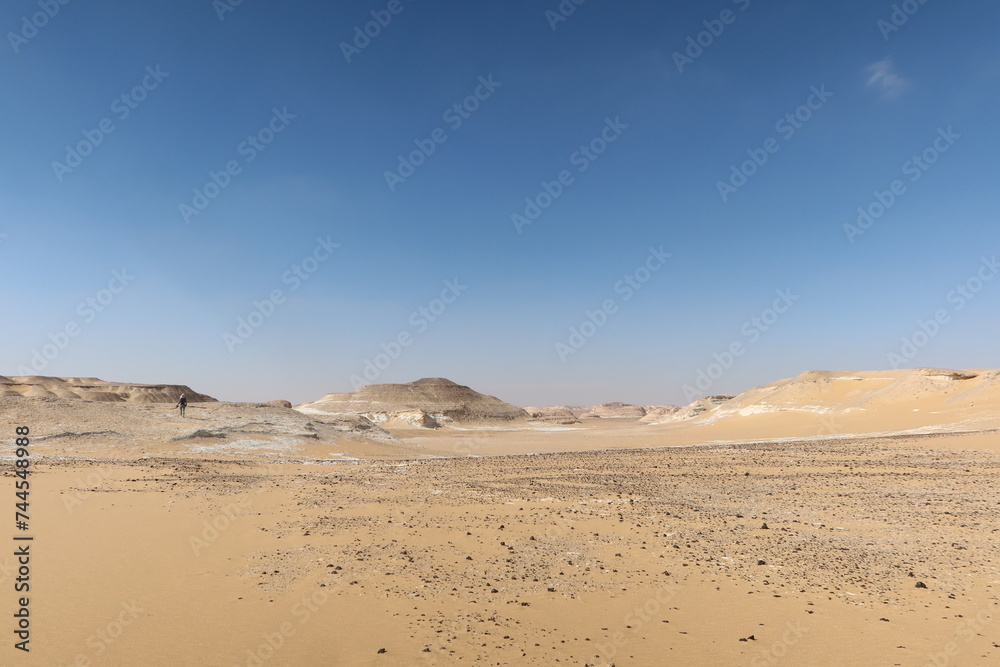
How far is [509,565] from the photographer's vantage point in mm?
7977

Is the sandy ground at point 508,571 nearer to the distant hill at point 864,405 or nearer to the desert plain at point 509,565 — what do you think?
the desert plain at point 509,565

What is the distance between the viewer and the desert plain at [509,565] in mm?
5500

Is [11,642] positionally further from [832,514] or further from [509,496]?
[832,514]

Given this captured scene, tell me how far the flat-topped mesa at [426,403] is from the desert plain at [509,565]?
64.4 metres

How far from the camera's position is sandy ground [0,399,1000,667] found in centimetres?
548

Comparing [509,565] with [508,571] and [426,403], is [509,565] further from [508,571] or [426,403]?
[426,403]

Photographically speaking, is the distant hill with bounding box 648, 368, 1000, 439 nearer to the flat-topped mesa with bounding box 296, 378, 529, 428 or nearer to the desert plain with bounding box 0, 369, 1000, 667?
the desert plain with bounding box 0, 369, 1000, 667

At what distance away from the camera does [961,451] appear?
68.7 feet

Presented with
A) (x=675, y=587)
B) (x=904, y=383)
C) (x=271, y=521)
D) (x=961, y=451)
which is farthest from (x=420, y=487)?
(x=904, y=383)

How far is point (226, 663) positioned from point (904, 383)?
199 ft

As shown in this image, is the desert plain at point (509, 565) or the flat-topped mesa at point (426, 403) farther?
the flat-topped mesa at point (426, 403)

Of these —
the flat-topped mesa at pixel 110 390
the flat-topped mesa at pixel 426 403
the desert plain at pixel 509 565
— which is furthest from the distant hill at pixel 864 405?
the flat-topped mesa at pixel 110 390

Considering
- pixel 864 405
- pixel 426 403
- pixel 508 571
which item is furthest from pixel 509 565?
pixel 426 403

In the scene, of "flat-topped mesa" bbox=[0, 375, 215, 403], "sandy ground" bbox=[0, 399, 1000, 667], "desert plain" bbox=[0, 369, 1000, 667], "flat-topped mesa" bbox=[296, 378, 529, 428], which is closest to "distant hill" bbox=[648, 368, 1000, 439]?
"desert plain" bbox=[0, 369, 1000, 667]
